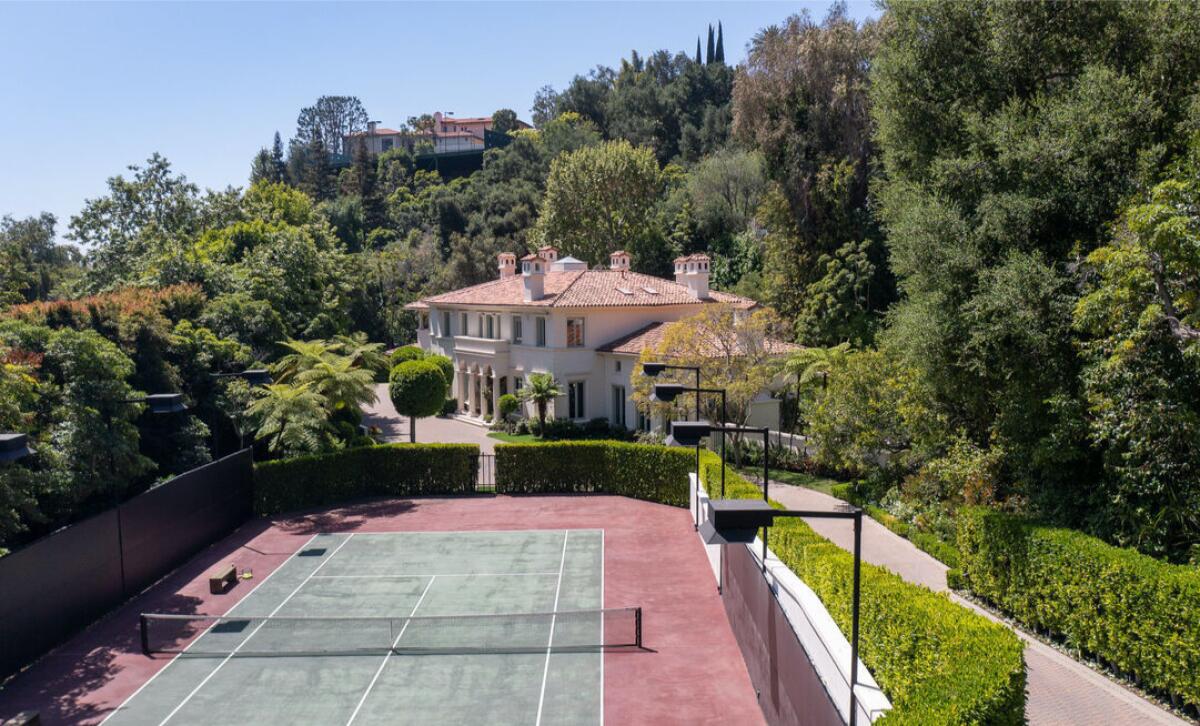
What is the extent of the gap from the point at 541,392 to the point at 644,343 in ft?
17.0

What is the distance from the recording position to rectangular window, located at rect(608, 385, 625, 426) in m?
39.8

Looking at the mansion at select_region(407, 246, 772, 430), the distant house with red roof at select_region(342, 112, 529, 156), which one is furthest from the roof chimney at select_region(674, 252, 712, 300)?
the distant house with red roof at select_region(342, 112, 529, 156)

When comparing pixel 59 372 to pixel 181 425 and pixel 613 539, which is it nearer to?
pixel 181 425

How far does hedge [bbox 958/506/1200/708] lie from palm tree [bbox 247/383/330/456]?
20.0 m

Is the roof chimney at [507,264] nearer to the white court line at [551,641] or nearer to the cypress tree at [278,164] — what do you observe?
the white court line at [551,641]

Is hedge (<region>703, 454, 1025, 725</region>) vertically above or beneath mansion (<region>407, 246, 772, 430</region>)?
beneath

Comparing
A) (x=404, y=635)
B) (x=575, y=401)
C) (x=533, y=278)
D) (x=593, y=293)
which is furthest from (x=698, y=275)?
A: (x=404, y=635)

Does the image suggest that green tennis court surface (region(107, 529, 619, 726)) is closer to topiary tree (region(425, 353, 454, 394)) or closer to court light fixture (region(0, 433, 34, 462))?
court light fixture (region(0, 433, 34, 462))

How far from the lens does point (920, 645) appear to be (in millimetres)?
11039

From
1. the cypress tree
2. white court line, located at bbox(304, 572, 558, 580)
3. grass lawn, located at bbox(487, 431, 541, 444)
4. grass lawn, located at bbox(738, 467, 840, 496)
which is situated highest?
the cypress tree

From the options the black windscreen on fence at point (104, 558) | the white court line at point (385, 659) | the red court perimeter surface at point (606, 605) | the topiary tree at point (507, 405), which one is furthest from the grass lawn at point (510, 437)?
the white court line at point (385, 659)

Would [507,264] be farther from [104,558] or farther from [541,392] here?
[104,558]

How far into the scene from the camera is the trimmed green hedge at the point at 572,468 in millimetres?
28625

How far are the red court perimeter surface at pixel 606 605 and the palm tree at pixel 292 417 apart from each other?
2.42 metres
